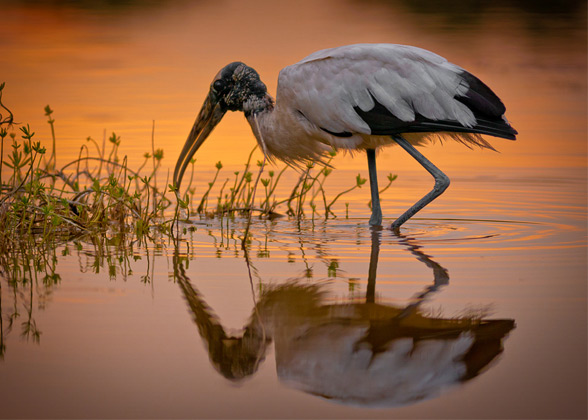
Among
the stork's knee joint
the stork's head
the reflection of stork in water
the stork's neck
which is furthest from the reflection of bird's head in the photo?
the stork's head

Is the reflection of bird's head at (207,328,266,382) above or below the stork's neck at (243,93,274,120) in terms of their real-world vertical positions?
below

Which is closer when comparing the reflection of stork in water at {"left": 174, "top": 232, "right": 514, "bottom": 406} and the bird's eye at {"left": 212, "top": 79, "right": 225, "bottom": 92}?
the reflection of stork in water at {"left": 174, "top": 232, "right": 514, "bottom": 406}

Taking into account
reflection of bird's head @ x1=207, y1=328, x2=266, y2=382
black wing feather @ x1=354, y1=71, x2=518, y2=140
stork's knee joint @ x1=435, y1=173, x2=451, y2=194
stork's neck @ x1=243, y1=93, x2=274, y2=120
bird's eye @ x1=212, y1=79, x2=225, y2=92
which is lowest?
reflection of bird's head @ x1=207, y1=328, x2=266, y2=382

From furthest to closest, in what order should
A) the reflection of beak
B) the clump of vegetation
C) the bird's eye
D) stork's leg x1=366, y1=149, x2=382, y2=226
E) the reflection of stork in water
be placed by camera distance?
1. the reflection of beak
2. the bird's eye
3. stork's leg x1=366, y1=149, x2=382, y2=226
4. the clump of vegetation
5. the reflection of stork in water

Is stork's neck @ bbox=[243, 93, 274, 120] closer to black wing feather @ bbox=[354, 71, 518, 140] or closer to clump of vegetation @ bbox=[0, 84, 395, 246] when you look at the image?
clump of vegetation @ bbox=[0, 84, 395, 246]

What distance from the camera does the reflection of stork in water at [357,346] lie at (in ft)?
9.95

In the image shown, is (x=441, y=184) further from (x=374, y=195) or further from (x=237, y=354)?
(x=237, y=354)

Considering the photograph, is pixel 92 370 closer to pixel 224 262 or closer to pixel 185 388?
pixel 185 388

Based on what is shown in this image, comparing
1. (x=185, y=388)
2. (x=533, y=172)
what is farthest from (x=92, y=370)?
(x=533, y=172)

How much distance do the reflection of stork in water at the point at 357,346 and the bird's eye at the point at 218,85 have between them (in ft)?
10.6

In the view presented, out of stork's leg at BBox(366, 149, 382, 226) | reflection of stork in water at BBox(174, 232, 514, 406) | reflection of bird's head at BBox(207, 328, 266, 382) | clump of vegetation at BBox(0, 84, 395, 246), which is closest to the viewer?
reflection of stork in water at BBox(174, 232, 514, 406)

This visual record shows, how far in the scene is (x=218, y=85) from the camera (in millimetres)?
7125

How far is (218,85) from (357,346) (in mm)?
4114

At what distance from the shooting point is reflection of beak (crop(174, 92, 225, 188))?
23.8ft
